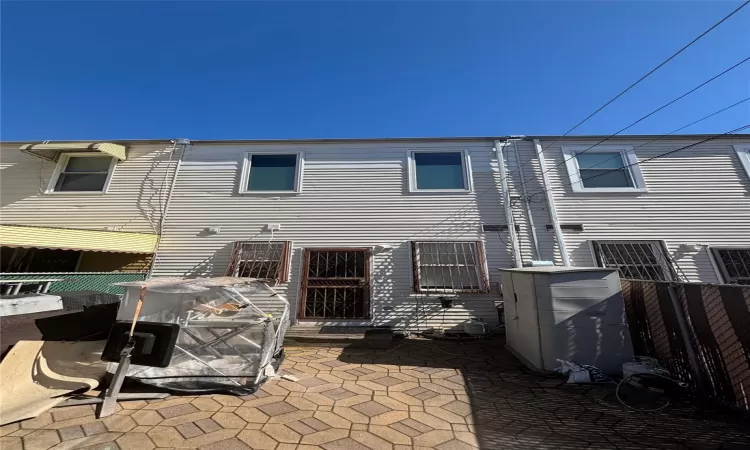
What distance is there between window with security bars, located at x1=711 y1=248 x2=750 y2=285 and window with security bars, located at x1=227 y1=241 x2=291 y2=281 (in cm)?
1044

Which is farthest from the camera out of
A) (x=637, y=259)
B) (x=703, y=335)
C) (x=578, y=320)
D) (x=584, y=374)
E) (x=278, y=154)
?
(x=278, y=154)

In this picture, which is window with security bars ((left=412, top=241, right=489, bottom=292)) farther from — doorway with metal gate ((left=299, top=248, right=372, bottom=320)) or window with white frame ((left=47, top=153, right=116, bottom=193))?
window with white frame ((left=47, top=153, right=116, bottom=193))

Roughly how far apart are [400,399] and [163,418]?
250 cm

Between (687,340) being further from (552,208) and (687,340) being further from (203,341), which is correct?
(203,341)

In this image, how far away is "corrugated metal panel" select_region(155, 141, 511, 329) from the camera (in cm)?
654

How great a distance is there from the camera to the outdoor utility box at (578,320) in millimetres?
3941

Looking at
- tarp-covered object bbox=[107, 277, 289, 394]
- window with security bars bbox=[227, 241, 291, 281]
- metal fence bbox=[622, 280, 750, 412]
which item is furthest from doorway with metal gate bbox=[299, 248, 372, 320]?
metal fence bbox=[622, 280, 750, 412]

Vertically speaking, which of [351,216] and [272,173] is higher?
[272,173]

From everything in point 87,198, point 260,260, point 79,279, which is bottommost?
point 79,279

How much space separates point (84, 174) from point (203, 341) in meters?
8.03

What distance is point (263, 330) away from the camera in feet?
11.4

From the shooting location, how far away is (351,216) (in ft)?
23.8

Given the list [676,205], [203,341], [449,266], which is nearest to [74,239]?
[203,341]

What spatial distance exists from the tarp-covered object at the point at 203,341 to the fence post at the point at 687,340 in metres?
5.28
